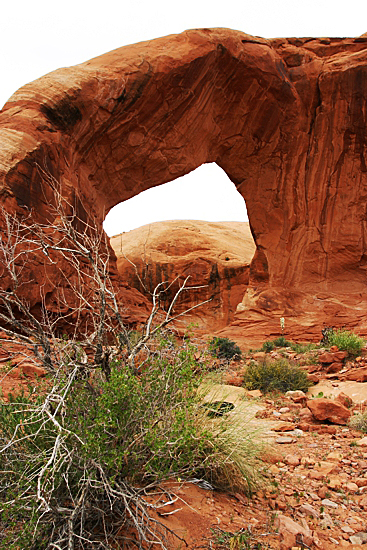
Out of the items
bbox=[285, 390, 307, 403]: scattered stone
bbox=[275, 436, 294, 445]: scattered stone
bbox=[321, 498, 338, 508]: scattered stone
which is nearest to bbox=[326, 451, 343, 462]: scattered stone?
bbox=[275, 436, 294, 445]: scattered stone

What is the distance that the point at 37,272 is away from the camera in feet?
30.9

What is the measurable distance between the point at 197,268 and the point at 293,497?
17079 millimetres

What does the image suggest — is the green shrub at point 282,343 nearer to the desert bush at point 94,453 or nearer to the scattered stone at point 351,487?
the scattered stone at point 351,487

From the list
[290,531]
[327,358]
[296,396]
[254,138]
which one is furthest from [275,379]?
[254,138]

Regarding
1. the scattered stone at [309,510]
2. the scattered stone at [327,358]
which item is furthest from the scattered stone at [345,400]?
the scattered stone at [309,510]

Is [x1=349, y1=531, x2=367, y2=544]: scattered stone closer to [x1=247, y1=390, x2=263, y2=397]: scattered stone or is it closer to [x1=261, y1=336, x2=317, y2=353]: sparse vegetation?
[x1=247, y1=390, x2=263, y2=397]: scattered stone

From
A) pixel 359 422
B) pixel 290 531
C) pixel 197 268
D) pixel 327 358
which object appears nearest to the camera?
pixel 290 531

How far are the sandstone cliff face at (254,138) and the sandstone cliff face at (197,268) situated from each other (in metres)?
4.05

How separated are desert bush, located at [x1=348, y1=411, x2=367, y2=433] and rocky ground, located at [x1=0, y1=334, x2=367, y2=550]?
0.08 meters

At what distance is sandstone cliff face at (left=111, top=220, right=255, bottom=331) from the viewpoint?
19.6 metres

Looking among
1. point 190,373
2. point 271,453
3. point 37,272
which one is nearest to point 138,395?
point 190,373

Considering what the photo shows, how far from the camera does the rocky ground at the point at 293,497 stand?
8.06 ft

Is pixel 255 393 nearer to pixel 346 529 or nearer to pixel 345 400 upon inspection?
pixel 345 400

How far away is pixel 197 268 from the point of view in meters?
20.0
